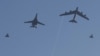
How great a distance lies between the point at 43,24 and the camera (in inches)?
5876

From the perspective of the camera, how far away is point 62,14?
146 meters

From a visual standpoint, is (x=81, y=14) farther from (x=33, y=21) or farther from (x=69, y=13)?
(x=33, y=21)

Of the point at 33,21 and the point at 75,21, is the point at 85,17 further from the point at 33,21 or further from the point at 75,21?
the point at 33,21

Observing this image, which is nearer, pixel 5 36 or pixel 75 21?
pixel 75 21

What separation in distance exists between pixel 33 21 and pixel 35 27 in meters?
1.67

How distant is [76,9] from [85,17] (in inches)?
154

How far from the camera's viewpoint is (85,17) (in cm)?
14600

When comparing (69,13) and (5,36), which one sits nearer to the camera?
(69,13)

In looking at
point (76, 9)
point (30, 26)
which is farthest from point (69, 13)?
point (30, 26)

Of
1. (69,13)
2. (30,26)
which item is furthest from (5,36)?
(69,13)

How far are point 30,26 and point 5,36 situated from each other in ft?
28.3

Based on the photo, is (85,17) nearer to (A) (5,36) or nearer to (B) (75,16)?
(B) (75,16)

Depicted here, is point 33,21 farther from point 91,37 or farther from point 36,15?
point 91,37

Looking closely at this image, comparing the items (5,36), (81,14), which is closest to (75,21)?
(81,14)
